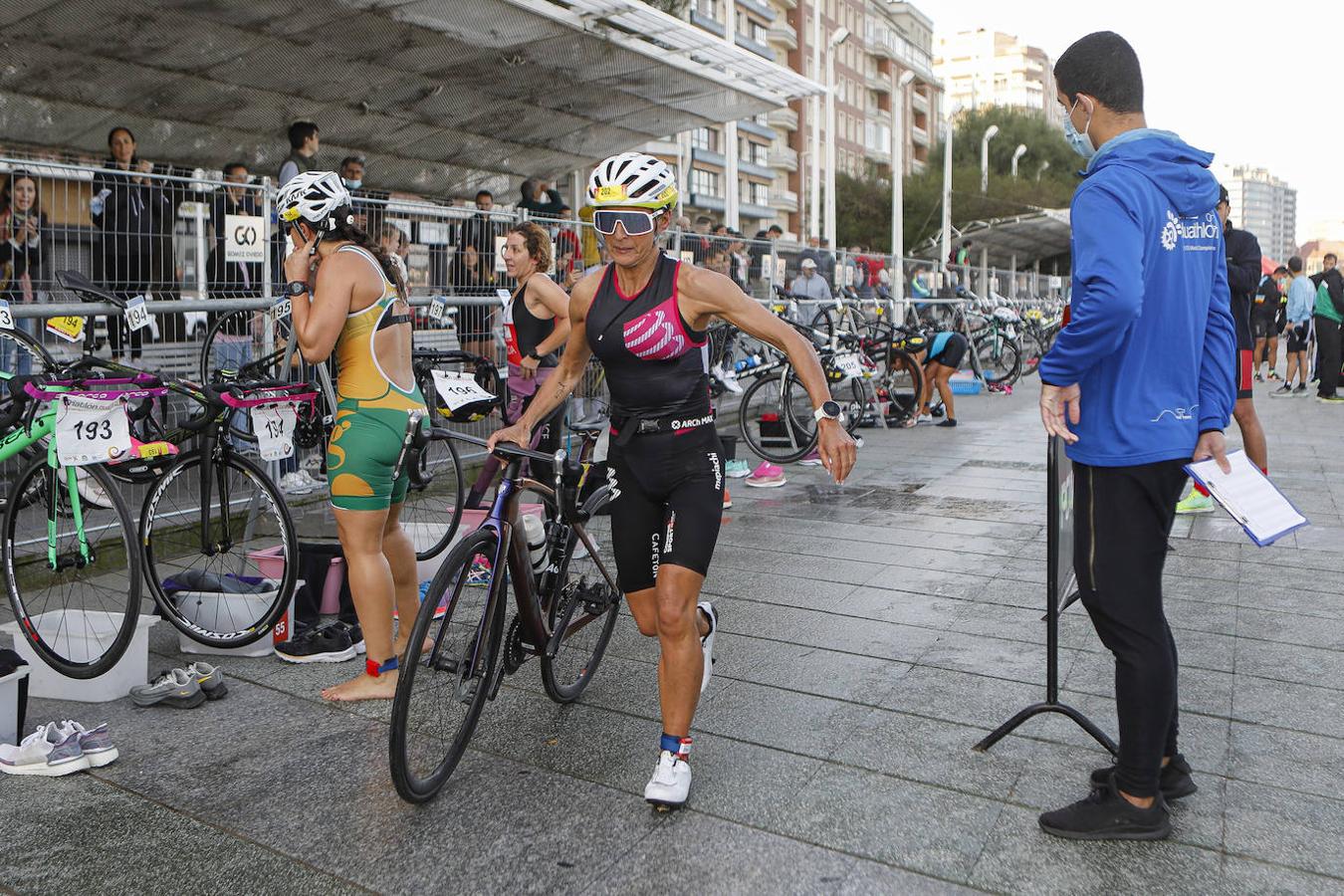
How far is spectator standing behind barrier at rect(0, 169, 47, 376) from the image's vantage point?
6.62 metres

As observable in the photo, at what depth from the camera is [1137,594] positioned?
3.32m

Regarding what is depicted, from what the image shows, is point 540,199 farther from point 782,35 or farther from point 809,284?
point 782,35

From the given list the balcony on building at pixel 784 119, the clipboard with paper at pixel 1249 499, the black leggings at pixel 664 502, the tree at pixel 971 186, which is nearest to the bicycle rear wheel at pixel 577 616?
the black leggings at pixel 664 502

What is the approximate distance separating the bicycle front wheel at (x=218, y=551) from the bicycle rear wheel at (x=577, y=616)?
1.27m

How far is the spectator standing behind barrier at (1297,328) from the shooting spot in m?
18.6

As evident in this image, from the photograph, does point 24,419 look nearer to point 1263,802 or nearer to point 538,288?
point 538,288

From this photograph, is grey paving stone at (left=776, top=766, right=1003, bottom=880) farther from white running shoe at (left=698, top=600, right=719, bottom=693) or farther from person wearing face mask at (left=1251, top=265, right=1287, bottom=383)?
person wearing face mask at (left=1251, top=265, right=1287, bottom=383)

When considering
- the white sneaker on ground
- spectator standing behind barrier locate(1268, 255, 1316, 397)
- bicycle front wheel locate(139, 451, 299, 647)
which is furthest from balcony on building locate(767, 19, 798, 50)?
bicycle front wheel locate(139, 451, 299, 647)

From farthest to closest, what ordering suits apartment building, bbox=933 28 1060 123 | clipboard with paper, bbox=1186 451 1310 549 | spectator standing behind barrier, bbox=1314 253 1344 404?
1. apartment building, bbox=933 28 1060 123
2. spectator standing behind barrier, bbox=1314 253 1344 404
3. clipboard with paper, bbox=1186 451 1310 549

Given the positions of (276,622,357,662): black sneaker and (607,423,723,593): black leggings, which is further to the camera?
(276,622,357,662): black sneaker

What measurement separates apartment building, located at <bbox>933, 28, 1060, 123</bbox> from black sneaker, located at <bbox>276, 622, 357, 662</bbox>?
158m

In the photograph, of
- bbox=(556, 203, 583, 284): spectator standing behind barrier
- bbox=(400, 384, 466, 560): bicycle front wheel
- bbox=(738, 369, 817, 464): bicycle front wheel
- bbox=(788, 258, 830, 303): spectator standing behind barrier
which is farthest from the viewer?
bbox=(788, 258, 830, 303): spectator standing behind barrier

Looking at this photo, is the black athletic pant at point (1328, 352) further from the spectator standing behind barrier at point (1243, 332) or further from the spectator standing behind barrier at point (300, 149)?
the spectator standing behind barrier at point (300, 149)

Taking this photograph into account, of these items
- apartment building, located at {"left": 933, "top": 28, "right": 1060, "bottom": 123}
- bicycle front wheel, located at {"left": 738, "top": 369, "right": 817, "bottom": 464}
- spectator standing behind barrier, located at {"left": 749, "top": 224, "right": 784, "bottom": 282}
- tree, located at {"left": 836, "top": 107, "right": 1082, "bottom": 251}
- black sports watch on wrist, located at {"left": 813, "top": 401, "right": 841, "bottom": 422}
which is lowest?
bicycle front wheel, located at {"left": 738, "top": 369, "right": 817, "bottom": 464}
